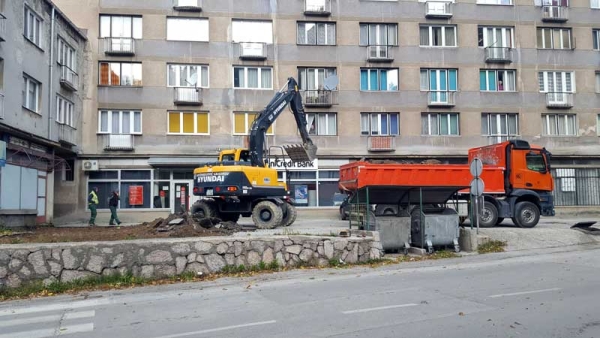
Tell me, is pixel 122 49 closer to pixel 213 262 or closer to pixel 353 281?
pixel 213 262

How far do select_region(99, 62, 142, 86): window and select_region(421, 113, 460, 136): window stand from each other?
17160mm

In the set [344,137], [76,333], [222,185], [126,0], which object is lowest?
[76,333]

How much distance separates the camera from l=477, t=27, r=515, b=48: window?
31.8m

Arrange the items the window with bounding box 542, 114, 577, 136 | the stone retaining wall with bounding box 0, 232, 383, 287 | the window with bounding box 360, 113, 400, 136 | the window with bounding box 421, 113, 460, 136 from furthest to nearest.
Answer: the window with bounding box 542, 114, 577, 136, the window with bounding box 421, 113, 460, 136, the window with bounding box 360, 113, 400, 136, the stone retaining wall with bounding box 0, 232, 383, 287

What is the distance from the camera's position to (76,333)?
6961mm

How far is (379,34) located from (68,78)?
58.8 feet

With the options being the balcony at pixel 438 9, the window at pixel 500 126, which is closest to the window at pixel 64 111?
the balcony at pixel 438 9

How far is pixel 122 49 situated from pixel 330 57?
12027 millimetres

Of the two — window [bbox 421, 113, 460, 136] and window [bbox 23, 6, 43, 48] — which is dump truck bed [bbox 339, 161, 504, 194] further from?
window [bbox 421, 113, 460, 136]

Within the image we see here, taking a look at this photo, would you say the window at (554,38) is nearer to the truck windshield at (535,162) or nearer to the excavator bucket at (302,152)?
the truck windshield at (535,162)

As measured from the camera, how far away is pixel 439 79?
3130cm

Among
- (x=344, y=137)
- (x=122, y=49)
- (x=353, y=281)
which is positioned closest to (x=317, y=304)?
(x=353, y=281)

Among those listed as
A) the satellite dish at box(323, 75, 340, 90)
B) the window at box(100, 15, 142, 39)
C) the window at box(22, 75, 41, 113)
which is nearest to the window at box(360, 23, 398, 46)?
the satellite dish at box(323, 75, 340, 90)

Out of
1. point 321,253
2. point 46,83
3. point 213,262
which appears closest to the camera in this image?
point 213,262
